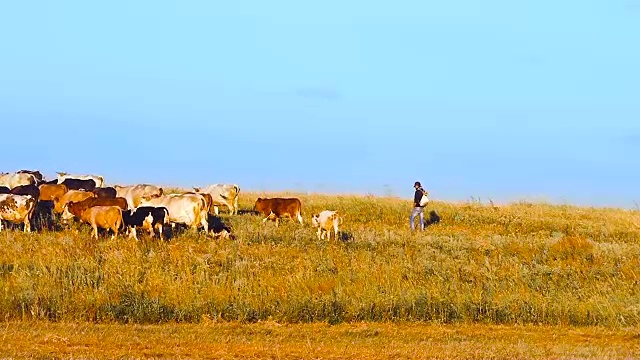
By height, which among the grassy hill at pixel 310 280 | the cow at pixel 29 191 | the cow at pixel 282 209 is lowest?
the grassy hill at pixel 310 280

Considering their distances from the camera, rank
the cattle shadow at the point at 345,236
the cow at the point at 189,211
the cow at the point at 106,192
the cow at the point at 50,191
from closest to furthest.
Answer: the cattle shadow at the point at 345,236 < the cow at the point at 189,211 < the cow at the point at 106,192 < the cow at the point at 50,191

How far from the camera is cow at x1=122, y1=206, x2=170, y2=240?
23.3 m

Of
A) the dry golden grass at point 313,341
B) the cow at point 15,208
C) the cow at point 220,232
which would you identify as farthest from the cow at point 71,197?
the dry golden grass at point 313,341

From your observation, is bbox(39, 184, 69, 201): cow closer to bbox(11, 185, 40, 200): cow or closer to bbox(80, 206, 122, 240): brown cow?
bbox(11, 185, 40, 200): cow

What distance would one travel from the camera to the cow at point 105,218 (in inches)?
911

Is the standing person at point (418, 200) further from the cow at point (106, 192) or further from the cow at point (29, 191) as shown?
the cow at point (29, 191)

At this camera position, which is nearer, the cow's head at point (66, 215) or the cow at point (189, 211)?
the cow's head at point (66, 215)

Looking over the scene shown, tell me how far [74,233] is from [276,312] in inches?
369

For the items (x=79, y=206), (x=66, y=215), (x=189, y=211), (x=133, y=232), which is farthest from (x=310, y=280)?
(x=66, y=215)

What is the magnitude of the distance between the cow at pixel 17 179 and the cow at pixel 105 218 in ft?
37.3

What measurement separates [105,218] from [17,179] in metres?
12.3

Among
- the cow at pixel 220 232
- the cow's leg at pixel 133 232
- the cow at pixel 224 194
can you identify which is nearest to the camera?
the cow's leg at pixel 133 232

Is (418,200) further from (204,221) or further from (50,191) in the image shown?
(50,191)

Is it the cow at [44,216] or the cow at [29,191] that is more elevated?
the cow at [29,191]
